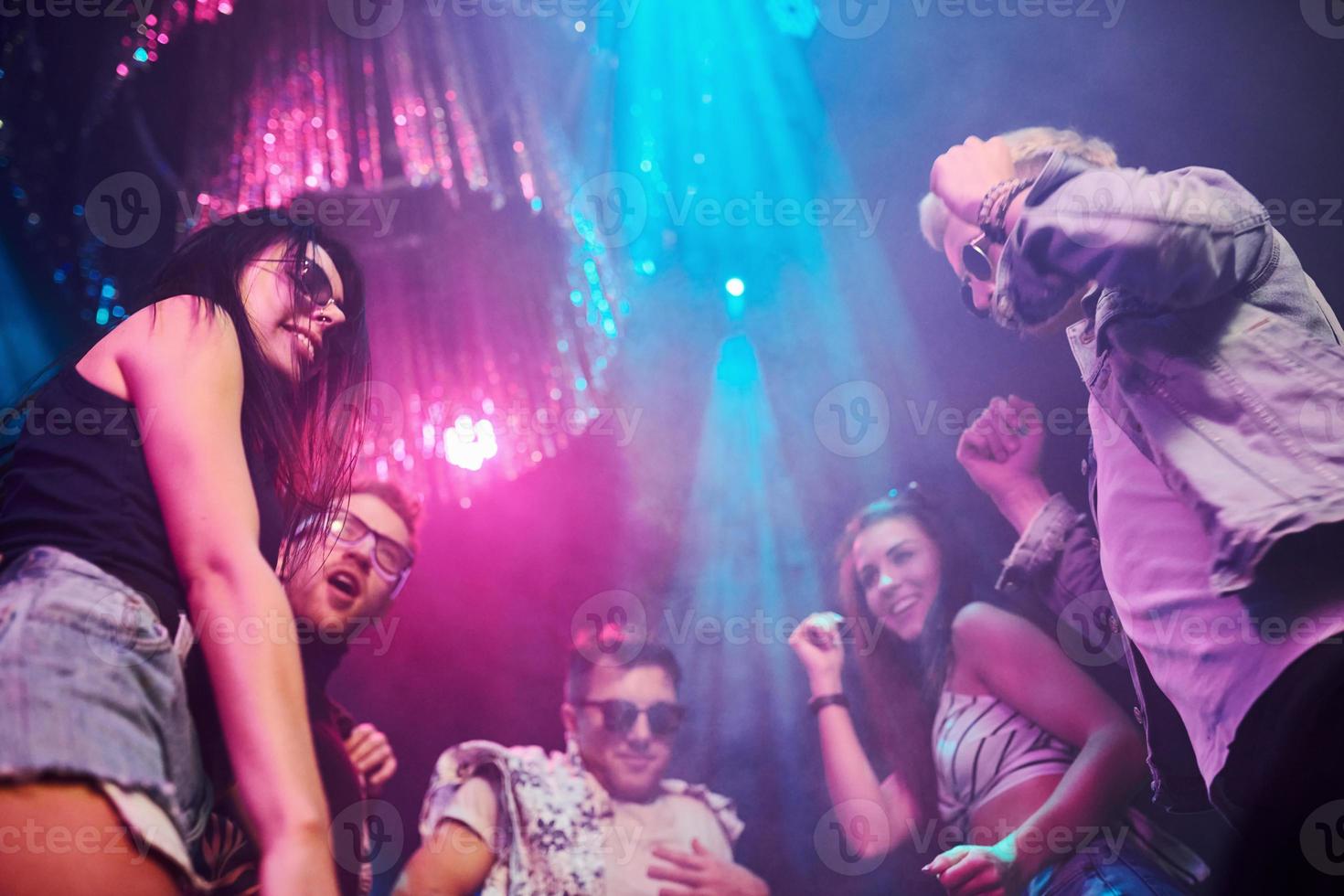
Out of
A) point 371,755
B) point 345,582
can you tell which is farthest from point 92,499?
point 371,755

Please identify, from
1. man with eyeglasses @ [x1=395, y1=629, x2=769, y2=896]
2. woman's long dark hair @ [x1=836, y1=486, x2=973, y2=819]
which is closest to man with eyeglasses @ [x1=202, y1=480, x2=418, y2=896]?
man with eyeglasses @ [x1=395, y1=629, x2=769, y2=896]

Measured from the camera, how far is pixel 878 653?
2232 millimetres

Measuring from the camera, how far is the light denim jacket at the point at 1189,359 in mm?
2006

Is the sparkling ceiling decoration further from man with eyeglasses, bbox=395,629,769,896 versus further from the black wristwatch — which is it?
the black wristwatch

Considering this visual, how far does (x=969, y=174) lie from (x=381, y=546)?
6.26ft

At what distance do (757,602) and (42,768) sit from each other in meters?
1.55

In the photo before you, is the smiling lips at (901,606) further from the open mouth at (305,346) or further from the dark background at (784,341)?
the open mouth at (305,346)

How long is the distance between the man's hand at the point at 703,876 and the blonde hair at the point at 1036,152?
174 cm

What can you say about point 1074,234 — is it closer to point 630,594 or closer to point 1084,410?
point 1084,410

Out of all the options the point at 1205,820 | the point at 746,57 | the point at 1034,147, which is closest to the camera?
the point at 1205,820

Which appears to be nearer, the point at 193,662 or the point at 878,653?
the point at 193,662

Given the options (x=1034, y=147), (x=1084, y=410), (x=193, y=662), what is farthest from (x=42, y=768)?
(x=1034, y=147)

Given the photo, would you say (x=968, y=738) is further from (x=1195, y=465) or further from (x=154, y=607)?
(x=154, y=607)

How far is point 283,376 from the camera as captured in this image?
194cm
